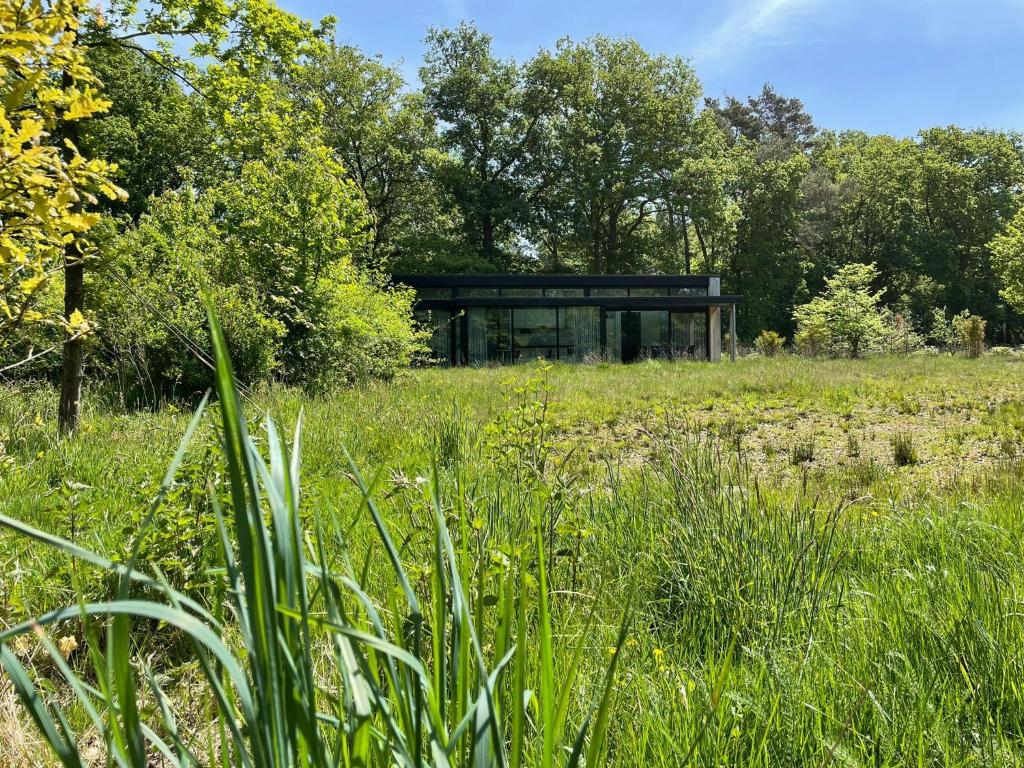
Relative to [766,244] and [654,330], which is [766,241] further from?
[654,330]

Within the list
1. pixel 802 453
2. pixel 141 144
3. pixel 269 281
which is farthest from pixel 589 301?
pixel 802 453

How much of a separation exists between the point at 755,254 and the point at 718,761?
42094 mm

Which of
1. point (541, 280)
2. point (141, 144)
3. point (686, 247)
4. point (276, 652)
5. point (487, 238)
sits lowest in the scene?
point (276, 652)

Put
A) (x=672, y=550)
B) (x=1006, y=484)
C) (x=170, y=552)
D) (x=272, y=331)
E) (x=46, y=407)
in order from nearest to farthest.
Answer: (x=170, y=552)
(x=672, y=550)
(x=1006, y=484)
(x=46, y=407)
(x=272, y=331)

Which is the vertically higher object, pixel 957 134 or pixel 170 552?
pixel 957 134

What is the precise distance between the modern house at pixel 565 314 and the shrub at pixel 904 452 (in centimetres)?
1972

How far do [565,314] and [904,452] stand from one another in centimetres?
2174

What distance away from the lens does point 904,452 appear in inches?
246

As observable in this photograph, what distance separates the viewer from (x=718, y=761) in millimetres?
1355

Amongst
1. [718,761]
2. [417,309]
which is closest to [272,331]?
[718,761]

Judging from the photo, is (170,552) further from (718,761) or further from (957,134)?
(957,134)

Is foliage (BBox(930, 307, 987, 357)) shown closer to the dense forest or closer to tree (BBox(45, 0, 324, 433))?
the dense forest

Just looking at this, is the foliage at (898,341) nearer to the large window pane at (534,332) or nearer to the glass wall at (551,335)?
the glass wall at (551,335)

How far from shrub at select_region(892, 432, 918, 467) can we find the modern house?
1972cm
